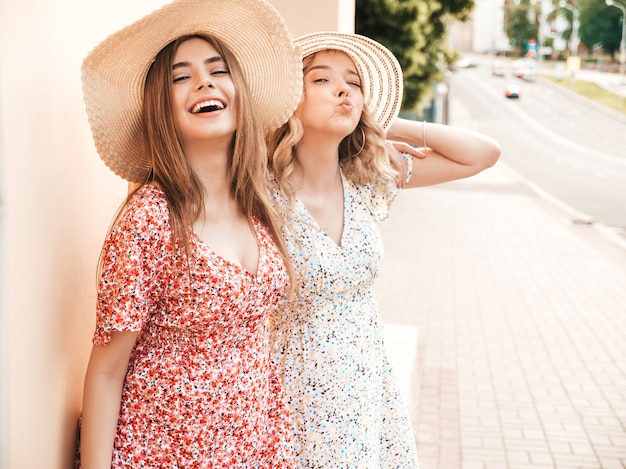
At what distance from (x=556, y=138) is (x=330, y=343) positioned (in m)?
36.6

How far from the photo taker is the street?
768 inches

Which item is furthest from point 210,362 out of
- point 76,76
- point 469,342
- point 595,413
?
point 469,342

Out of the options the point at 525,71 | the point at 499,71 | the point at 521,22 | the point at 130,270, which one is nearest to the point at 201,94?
the point at 130,270

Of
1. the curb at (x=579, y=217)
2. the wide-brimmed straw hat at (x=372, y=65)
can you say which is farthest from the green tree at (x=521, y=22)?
the wide-brimmed straw hat at (x=372, y=65)

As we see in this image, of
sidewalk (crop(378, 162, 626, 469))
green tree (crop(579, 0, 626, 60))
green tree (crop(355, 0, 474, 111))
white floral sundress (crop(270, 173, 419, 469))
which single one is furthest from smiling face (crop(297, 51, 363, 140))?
green tree (crop(579, 0, 626, 60))

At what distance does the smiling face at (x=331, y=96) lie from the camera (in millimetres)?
2320

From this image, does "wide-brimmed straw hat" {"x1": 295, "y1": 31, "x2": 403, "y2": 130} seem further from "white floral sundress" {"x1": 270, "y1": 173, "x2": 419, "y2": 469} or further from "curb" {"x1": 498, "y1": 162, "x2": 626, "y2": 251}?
"curb" {"x1": 498, "y1": 162, "x2": 626, "y2": 251}

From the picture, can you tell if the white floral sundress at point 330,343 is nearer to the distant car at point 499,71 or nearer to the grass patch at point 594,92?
the grass patch at point 594,92

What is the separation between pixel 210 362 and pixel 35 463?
17.5 inches

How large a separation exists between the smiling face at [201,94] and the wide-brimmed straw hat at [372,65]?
54 cm

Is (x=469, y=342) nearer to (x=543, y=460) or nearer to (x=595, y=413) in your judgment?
(x=595, y=413)

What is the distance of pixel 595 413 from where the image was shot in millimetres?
5453

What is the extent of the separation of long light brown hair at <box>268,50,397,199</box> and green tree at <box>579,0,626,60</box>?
77.2 m

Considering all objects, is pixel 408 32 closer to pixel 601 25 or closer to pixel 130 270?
pixel 130 270
